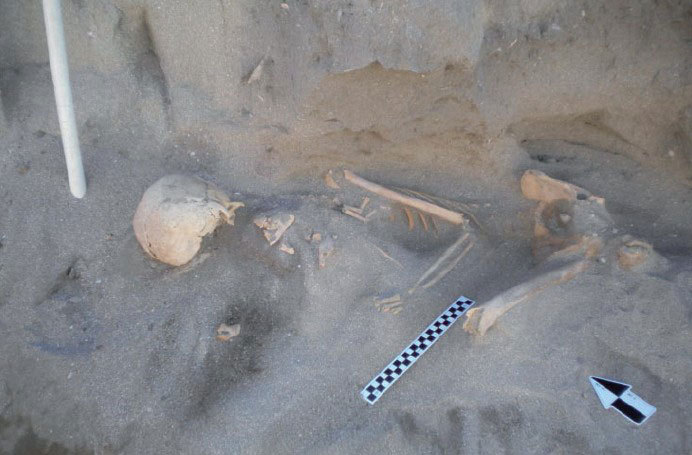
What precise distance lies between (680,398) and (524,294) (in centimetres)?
80

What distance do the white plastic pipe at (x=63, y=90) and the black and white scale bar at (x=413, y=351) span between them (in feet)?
6.49

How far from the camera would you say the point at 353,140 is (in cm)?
372

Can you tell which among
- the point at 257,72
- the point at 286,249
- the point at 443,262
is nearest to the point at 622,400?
the point at 443,262

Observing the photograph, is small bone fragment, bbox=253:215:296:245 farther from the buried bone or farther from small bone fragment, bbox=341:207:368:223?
small bone fragment, bbox=341:207:368:223

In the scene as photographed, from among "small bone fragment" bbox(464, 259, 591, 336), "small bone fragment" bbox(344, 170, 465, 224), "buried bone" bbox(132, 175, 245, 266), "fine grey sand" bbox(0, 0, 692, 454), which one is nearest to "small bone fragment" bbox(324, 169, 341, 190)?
"fine grey sand" bbox(0, 0, 692, 454)

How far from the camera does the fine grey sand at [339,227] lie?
8.96 ft

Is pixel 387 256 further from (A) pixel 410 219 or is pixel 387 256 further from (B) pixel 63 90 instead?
(B) pixel 63 90

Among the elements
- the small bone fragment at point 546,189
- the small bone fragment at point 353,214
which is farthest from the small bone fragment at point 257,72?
the small bone fragment at point 546,189

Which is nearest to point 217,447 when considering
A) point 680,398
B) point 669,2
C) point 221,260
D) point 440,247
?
point 221,260

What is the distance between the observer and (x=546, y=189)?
135 inches

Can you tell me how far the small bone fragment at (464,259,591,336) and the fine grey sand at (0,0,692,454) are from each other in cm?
7

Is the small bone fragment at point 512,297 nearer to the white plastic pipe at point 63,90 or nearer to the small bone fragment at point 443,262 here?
the small bone fragment at point 443,262

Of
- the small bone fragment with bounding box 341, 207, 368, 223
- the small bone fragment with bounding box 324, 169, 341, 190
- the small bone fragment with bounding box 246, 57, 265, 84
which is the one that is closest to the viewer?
the small bone fragment with bounding box 246, 57, 265, 84

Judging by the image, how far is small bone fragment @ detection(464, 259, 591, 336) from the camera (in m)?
2.89
